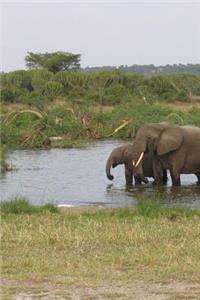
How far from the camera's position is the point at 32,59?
5691cm

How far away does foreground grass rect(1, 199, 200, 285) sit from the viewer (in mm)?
7266

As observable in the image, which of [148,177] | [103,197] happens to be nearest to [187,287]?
[103,197]

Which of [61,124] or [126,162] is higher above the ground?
[126,162]

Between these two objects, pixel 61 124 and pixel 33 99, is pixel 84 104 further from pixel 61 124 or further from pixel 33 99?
pixel 61 124

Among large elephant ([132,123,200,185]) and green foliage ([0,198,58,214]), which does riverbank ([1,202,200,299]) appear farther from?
large elephant ([132,123,200,185])

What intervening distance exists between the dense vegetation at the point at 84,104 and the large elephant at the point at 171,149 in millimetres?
7793

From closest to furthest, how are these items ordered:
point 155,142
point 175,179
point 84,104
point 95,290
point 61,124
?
point 95,290 < point 175,179 < point 155,142 < point 61,124 < point 84,104

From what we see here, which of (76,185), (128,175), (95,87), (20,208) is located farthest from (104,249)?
(95,87)

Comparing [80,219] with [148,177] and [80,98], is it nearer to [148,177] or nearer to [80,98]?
[148,177]

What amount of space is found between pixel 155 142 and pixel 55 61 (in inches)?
1541

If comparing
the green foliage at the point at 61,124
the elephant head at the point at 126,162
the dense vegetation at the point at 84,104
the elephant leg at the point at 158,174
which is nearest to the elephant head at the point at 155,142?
the elephant head at the point at 126,162

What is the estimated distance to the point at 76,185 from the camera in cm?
A: 1580

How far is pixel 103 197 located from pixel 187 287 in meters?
7.62

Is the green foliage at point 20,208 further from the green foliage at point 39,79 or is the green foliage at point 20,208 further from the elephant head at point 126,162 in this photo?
the green foliage at point 39,79
